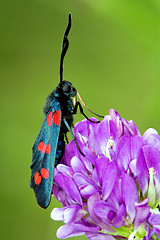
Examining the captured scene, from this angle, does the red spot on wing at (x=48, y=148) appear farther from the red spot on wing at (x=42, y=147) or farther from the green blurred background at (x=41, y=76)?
the green blurred background at (x=41, y=76)

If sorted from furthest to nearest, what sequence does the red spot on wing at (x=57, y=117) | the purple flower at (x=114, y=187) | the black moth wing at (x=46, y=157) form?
the red spot on wing at (x=57, y=117), the black moth wing at (x=46, y=157), the purple flower at (x=114, y=187)

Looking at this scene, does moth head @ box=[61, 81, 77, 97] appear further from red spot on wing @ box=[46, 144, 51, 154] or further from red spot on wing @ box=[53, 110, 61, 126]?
red spot on wing @ box=[46, 144, 51, 154]

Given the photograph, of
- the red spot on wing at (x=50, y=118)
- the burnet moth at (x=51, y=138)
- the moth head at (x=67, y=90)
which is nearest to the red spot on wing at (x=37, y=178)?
the burnet moth at (x=51, y=138)

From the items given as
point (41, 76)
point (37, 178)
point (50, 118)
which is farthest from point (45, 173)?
point (41, 76)

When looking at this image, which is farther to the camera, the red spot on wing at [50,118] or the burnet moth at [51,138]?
the red spot on wing at [50,118]

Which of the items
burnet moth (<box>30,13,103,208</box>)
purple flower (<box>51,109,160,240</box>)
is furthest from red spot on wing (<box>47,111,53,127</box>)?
purple flower (<box>51,109,160,240</box>)

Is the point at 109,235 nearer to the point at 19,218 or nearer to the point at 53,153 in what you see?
the point at 53,153

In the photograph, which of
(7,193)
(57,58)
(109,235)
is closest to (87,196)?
(109,235)
